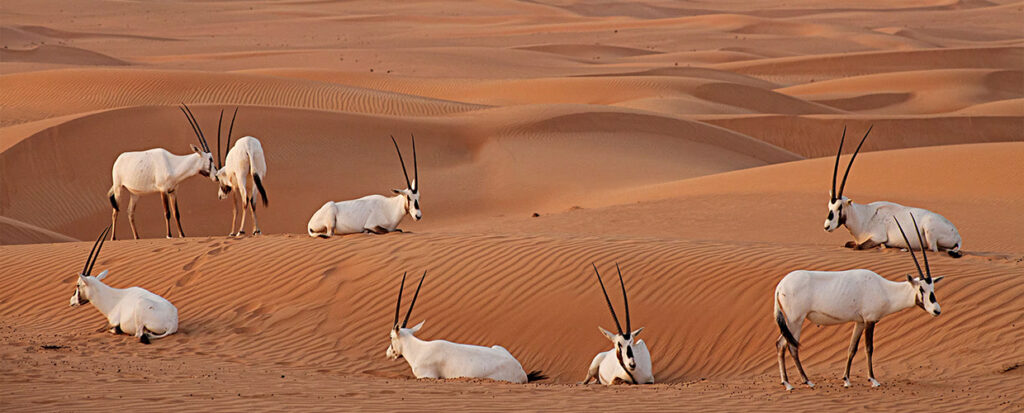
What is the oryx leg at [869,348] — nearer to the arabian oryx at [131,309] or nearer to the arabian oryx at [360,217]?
the arabian oryx at [360,217]

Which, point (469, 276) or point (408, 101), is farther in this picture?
point (408, 101)

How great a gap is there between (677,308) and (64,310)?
6826 mm

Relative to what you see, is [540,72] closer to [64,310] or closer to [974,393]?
[64,310]

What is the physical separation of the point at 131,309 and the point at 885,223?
7.94 metres

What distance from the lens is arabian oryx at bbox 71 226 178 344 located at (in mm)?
9883

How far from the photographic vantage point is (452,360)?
27.9 feet

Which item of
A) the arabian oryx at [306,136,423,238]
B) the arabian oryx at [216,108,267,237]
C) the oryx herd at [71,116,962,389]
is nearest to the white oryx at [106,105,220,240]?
the oryx herd at [71,116,962,389]

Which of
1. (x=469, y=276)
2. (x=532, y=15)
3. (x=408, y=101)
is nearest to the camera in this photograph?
(x=469, y=276)

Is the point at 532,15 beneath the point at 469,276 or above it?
above

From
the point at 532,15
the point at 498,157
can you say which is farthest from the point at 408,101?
the point at 532,15

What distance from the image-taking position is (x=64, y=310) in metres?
11.4

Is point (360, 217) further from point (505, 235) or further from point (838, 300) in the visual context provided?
point (838, 300)

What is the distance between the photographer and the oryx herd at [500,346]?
7344 millimetres

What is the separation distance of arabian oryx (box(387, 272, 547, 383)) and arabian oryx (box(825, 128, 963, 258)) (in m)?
4.23
